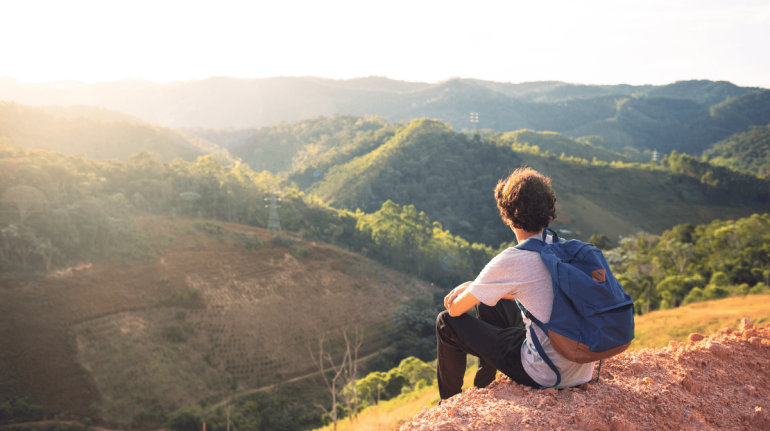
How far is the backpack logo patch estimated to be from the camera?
2039 mm

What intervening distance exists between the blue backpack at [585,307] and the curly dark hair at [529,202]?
0.14 meters

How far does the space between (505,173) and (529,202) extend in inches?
2969

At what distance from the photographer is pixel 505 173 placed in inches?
2921

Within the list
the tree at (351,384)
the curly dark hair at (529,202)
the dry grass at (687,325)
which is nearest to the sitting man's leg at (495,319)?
the curly dark hair at (529,202)

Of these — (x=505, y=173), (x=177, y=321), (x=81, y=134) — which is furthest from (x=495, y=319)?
(x=81, y=134)

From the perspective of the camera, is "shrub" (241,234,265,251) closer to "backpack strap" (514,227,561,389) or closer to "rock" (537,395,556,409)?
"rock" (537,395,556,409)

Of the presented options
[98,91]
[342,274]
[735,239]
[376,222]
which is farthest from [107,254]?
[98,91]

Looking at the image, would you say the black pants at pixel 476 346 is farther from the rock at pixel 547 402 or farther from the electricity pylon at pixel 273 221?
the electricity pylon at pixel 273 221

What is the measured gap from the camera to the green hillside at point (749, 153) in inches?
3939

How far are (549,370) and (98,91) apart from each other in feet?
691

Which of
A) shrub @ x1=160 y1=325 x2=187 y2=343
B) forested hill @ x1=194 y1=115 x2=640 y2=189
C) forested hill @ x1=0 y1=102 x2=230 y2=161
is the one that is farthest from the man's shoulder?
forested hill @ x1=194 y1=115 x2=640 y2=189

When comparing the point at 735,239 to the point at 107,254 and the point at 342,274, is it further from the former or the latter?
the point at 107,254

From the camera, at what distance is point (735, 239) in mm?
24531

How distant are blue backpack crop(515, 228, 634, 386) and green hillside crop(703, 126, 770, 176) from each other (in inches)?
4844
